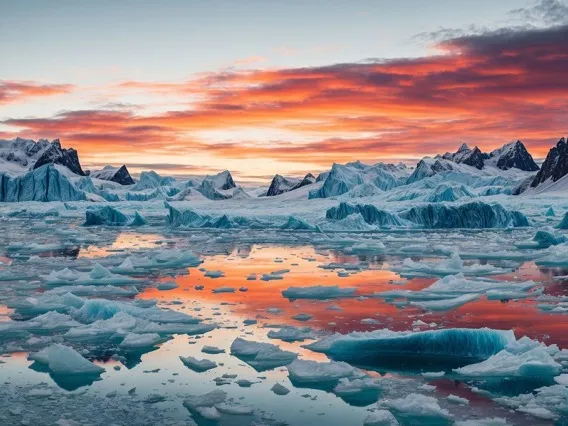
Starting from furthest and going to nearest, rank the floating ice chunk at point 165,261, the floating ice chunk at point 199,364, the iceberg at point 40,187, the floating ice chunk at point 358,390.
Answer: the iceberg at point 40,187
the floating ice chunk at point 165,261
the floating ice chunk at point 199,364
the floating ice chunk at point 358,390

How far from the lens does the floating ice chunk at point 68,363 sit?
7.86 meters

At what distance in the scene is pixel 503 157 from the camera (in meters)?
147

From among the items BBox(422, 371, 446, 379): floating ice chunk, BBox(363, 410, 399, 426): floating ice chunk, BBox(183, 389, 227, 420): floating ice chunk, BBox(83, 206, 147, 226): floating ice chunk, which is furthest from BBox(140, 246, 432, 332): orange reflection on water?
BBox(83, 206, 147, 226): floating ice chunk

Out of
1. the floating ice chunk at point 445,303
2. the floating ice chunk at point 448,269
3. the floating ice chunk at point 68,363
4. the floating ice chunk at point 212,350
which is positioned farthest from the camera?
the floating ice chunk at point 448,269

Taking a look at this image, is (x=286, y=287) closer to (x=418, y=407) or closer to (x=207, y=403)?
(x=207, y=403)

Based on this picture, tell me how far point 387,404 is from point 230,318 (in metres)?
4.90

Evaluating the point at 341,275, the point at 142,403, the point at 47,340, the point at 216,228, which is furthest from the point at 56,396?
the point at 216,228

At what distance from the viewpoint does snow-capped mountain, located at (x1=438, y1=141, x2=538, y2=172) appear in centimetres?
13962

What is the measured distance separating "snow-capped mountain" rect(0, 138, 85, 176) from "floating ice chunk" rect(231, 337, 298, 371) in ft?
419

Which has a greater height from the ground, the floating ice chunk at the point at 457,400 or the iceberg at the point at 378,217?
the floating ice chunk at the point at 457,400

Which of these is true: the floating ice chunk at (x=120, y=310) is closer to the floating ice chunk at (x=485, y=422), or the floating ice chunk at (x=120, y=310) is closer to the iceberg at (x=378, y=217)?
the floating ice chunk at (x=485, y=422)

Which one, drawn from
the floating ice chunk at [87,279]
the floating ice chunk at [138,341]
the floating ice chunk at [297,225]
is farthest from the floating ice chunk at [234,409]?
the floating ice chunk at [297,225]

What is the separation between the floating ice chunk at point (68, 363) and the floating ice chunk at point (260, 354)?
5.68 ft

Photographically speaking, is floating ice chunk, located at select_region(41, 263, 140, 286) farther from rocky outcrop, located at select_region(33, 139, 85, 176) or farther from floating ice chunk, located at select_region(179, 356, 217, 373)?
rocky outcrop, located at select_region(33, 139, 85, 176)
